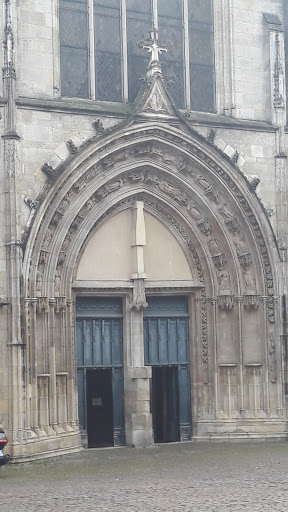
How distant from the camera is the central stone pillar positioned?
25.5m

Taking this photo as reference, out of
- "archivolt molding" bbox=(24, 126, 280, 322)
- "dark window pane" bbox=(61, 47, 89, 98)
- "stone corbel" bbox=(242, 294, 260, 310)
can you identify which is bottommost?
"stone corbel" bbox=(242, 294, 260, 310)

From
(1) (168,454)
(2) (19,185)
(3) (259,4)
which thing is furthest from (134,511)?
(3) (259,4)

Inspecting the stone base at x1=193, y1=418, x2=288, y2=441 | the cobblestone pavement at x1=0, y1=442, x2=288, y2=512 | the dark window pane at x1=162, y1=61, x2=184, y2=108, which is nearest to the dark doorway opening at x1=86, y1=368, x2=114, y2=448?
the cobblestone pavement at x1=0, y1=442, x2=288, y2=512

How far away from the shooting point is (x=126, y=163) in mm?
25672

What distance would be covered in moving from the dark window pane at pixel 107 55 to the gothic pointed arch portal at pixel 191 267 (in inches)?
49.3

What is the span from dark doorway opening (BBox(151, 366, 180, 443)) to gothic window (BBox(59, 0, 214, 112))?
6708mm

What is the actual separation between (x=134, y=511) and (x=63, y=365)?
8.79 metres

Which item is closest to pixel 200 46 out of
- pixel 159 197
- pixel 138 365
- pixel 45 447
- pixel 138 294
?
pixel 159 197

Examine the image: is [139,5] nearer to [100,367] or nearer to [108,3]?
[108,3]

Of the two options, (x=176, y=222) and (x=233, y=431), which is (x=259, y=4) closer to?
(x=176, y=222)

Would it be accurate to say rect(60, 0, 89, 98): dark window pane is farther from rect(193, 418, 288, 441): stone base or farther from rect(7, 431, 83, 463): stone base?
rect(193, 418, 288, 441): stone base

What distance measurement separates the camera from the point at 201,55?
2739 cm

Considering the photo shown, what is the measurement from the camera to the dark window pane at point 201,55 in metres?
27.2

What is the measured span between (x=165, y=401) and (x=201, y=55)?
28.9 feet
